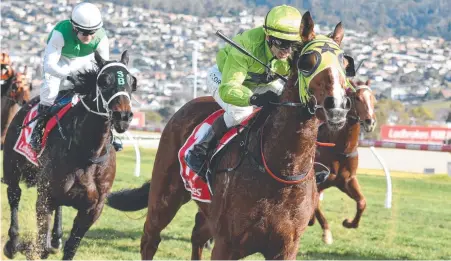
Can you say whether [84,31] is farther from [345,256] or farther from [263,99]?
[345,256]

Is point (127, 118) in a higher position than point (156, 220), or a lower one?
higher

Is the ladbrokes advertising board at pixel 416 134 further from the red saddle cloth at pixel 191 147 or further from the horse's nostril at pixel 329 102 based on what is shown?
the horse's nostril at pixel 329 102

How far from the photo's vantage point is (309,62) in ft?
15.4

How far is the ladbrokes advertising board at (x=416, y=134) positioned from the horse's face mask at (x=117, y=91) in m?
28.0

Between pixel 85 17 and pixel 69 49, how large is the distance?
0.56 metres

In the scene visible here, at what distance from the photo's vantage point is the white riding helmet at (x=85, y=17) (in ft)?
25.9

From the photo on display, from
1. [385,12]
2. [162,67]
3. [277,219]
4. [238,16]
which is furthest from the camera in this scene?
[238,16]

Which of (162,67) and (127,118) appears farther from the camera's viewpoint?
(162,67)

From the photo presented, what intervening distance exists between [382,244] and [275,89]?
15.5ft

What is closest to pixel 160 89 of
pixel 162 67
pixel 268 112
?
pixel 162 67

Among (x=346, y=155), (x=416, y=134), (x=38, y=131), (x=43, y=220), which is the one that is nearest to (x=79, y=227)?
(x=43, y=220)

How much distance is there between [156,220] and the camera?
6.93 meters

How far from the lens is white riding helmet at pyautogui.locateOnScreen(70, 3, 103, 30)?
7898 mm

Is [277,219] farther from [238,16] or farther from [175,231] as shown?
[238,16]
